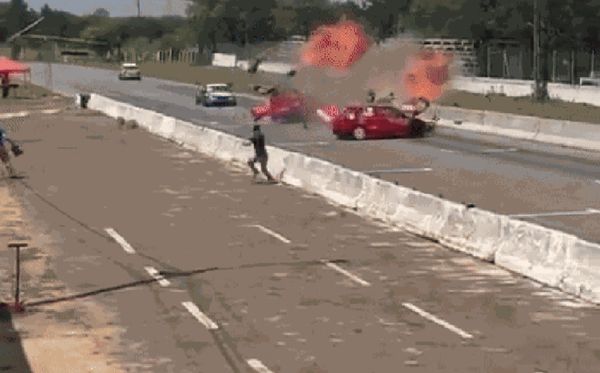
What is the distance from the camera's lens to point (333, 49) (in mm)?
71625

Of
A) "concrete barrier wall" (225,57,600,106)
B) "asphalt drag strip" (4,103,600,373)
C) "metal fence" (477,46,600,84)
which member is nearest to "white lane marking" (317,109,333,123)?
"concrete barrier wall" (225,57,600,106)

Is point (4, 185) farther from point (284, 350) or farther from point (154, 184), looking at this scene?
point (284, 350)

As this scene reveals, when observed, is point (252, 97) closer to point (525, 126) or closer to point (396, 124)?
point (396, 124)

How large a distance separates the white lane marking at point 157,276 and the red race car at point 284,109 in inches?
1660

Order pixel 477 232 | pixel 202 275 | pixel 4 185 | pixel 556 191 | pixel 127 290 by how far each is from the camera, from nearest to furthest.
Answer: pixel 127 290 < pixel 202 275 < pixel 477 232 < pixel 556 191 < pixel 4 185

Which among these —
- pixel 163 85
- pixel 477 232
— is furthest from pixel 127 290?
pixel 163 85

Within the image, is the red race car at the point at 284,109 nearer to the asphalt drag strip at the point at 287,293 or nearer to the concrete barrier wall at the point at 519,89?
the concrete barrier wall at the point at 519,89

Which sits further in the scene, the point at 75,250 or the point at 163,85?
the point at 163,85

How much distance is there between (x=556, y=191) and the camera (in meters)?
31.7

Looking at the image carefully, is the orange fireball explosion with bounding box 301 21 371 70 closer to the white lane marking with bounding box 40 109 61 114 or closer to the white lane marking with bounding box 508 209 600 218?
the white lane marking with bounding box 40 109 61 114

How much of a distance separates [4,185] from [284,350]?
2227cm

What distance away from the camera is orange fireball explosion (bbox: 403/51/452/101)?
222ft

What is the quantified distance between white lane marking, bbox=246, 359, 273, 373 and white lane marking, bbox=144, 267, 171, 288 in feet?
17.5

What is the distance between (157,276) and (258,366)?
21.5ft
